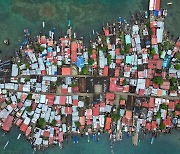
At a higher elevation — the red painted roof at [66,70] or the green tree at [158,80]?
the red painted roof at [66,70]

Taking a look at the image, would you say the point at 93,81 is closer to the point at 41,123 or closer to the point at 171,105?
the point at 41,123

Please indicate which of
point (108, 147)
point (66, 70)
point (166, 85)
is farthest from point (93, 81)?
point (166, 85)

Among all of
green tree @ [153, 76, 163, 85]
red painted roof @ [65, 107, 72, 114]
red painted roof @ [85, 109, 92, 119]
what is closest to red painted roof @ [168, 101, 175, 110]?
green tree @ [153, 76, 163, 85]

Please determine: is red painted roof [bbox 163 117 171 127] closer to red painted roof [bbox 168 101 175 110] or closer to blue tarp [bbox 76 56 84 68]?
red painted roof [bbox 168 101 175 110]

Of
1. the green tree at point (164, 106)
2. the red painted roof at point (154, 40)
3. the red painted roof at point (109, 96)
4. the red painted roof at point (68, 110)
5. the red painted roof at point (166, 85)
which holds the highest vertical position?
the red painted roof at point (154, 40)

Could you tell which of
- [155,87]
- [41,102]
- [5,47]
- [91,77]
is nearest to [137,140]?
[155,87]

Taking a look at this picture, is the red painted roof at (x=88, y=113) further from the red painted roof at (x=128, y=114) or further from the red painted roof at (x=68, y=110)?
the red painted roof at (x=128, y=114)

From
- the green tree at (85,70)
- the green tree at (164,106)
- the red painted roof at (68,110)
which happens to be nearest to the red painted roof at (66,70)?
the green tree at (85,70)

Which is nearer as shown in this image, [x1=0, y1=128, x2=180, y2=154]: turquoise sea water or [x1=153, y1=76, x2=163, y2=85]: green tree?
[x1=153, y1=76, x2=163, y2=85]: green tree

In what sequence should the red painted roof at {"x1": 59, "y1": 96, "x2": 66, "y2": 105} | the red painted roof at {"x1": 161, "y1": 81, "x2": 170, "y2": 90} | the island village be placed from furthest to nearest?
1. the red painted roof at {"x1": 161, "y1": 81, "x2": 170, "y2": 90}
2. the red painted roof at {"x1": 59, "y1": 96, "x2": 66, "y2": 105}
3. the island village
